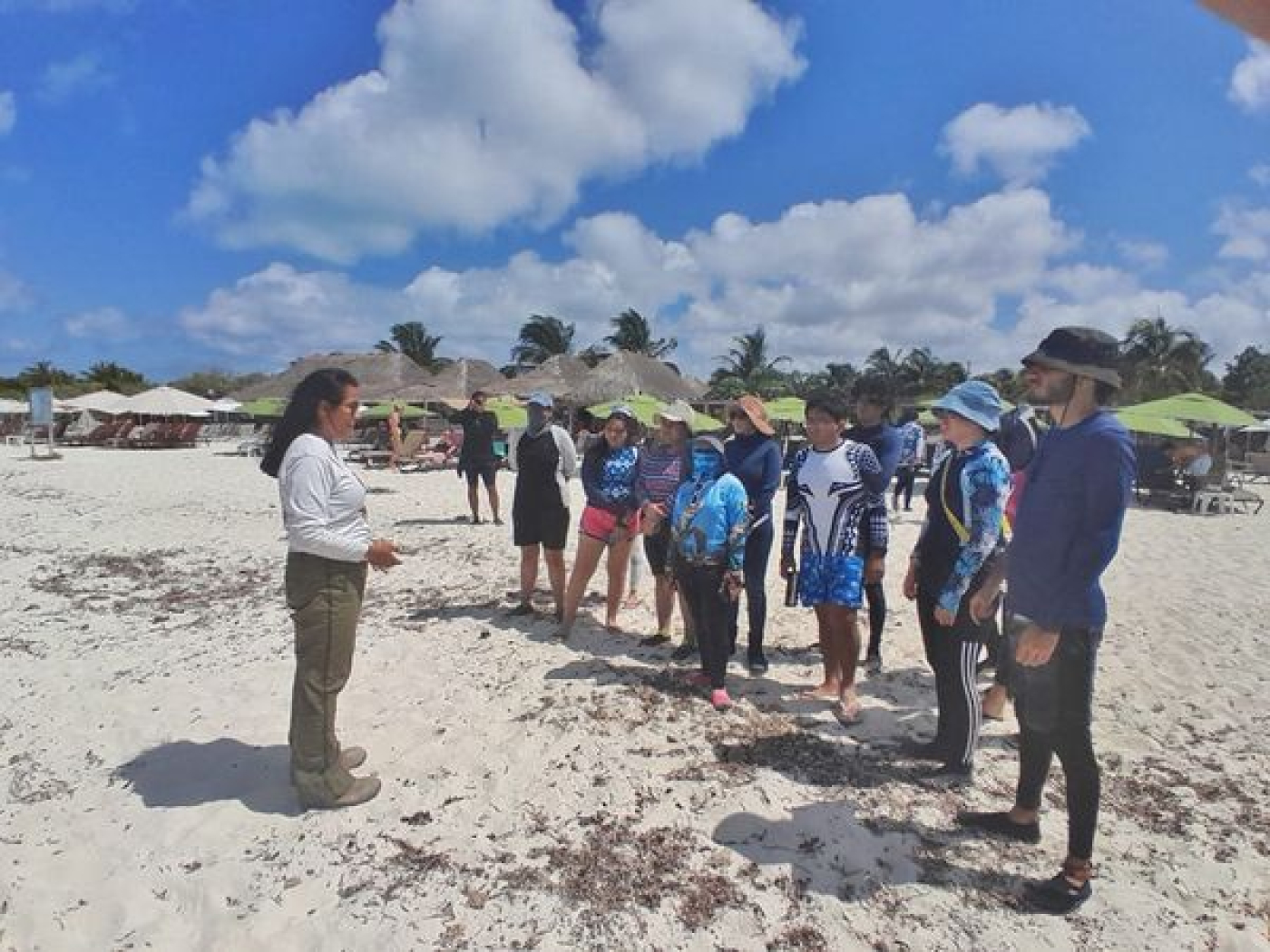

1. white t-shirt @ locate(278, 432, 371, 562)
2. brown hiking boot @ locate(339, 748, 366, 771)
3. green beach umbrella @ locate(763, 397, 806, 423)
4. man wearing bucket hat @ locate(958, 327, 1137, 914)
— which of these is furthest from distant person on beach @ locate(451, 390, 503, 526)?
green beach umbrella @ locate(763, 397, 806, 423)

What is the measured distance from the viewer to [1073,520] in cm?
233

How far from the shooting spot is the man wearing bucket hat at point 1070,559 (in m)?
2.27

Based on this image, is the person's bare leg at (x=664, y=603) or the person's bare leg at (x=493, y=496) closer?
the person's bare leg at (x=664, y=603)

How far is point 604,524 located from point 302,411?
245 centimetres

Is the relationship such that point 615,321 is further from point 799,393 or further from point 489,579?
point 489,579

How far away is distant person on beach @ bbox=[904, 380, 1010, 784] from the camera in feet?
10.0

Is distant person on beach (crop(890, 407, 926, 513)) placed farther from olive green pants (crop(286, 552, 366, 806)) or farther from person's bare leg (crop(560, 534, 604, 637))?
olive green pants (crop(286, 552, 366, 806))

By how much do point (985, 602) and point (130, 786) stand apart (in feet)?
12.6

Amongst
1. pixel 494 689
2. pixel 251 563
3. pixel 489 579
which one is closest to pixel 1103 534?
pixel 494 689

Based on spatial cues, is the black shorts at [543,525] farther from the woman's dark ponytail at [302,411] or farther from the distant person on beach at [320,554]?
the woman's dark ponytail at [302,411]

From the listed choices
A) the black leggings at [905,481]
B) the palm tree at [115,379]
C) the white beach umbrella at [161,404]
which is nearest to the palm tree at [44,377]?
the palm tree at [115,379]

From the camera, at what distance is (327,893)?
2.51m

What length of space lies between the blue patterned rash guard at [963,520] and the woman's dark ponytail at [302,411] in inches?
102

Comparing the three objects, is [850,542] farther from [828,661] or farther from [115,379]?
[115,379]
